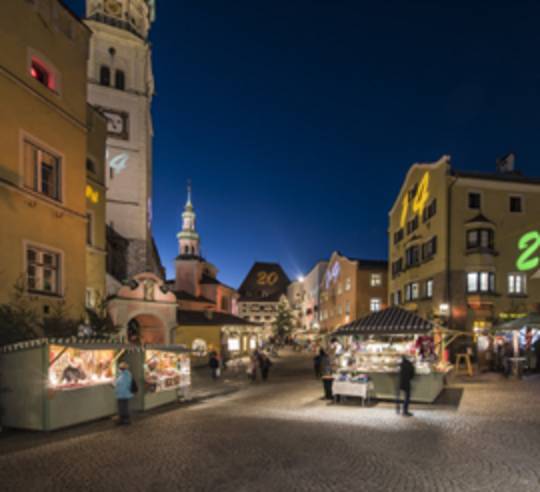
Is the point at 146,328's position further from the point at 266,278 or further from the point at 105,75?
the point at 266,278

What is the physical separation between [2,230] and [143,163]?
2704 cm

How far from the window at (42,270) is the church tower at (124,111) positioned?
789 inches

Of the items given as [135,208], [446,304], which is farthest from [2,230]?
[446,304]

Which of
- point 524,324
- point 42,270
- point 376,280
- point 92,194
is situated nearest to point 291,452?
point 42,270

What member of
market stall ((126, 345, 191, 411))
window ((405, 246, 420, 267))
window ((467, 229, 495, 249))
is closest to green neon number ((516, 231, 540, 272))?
window ((467, 229, 495, 249))

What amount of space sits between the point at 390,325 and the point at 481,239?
17350 mm

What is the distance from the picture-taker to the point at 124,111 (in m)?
39.4

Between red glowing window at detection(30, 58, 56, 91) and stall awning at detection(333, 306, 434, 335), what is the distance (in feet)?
50.0

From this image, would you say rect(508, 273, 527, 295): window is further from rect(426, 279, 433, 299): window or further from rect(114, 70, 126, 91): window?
rect(114, 70, 126, 91): window

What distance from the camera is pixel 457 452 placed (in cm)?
922

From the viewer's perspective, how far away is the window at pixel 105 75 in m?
39.2

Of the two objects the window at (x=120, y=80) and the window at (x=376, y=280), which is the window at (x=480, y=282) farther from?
the window at (x=120, y=80)

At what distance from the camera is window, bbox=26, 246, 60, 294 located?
1455cm

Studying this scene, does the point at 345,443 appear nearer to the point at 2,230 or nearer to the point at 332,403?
the point at 332,403
